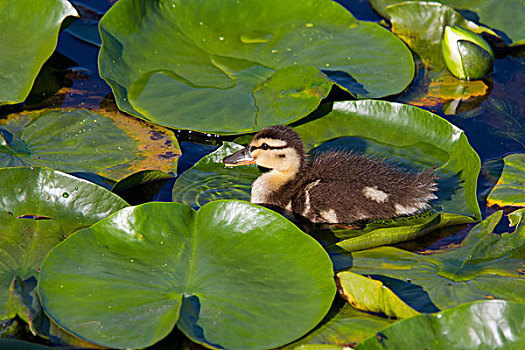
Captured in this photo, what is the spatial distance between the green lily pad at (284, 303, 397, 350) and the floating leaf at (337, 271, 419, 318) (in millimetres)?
45

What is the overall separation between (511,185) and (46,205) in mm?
2958

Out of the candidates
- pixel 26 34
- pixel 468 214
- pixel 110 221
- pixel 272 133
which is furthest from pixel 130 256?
pixel 26 34

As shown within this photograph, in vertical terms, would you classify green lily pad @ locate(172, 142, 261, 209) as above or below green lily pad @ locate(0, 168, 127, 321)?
below

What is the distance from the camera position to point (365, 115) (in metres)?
4.59

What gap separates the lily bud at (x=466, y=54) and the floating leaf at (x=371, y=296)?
9.49 feet

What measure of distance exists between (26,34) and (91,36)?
86 centimetres

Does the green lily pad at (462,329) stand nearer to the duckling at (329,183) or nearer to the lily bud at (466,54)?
the duckling at (329,183)

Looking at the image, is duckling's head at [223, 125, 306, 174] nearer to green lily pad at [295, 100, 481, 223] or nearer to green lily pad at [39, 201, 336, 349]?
green lily pad at [295, 100, 481, 223]

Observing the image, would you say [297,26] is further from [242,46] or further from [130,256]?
[130,256]

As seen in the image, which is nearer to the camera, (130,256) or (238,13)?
(130,256)

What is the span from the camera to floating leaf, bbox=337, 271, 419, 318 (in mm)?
2996

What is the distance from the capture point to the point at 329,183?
4.06m

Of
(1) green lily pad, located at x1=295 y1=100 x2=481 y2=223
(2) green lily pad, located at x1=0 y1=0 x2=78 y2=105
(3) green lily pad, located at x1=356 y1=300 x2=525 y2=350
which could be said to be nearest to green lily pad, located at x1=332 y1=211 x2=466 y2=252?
(1) green lily pad, located at x1=295 y1=100 x2=481 y2=223

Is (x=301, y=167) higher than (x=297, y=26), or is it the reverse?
(x=297, y=26)
